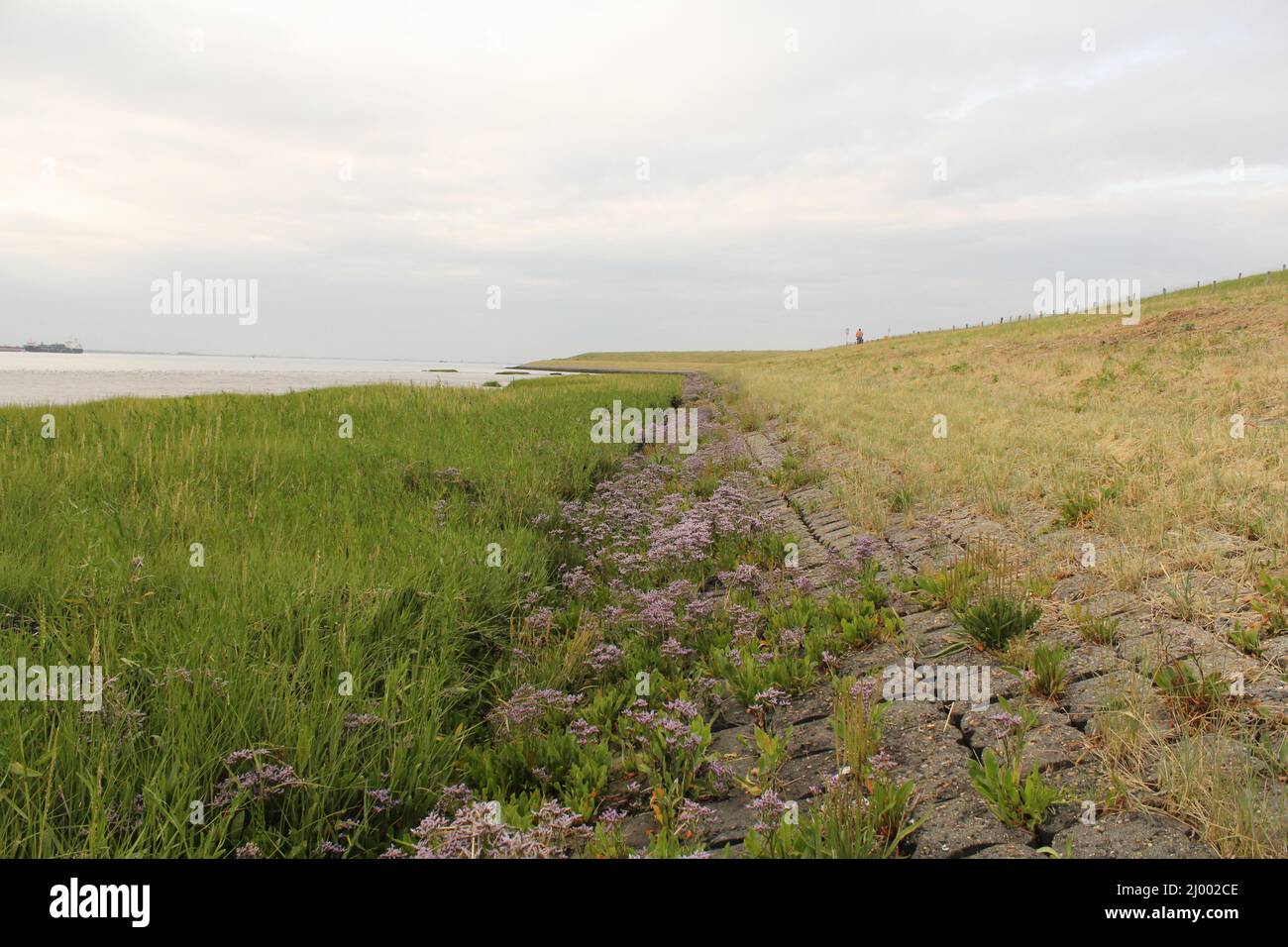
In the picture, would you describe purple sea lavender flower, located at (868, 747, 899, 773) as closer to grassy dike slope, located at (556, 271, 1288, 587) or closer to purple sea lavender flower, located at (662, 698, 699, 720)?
purple sea lavender flower, located at (662, 698, 699, 720)

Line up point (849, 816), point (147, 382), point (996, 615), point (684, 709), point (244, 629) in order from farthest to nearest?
point (147, 382), point (996, 615), point (244, 629), point (684, 709), point (849, 816)

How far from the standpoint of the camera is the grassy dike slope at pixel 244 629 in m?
2.81

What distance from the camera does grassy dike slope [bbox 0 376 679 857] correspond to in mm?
2807

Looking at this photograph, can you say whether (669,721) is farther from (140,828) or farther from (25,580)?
(25,580)

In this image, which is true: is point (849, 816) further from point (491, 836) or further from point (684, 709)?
point (491, 836)

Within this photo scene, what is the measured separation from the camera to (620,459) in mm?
12227

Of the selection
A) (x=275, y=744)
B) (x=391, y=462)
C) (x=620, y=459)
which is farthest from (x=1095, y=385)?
(x=275, y=744)

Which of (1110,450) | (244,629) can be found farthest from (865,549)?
(244,629)

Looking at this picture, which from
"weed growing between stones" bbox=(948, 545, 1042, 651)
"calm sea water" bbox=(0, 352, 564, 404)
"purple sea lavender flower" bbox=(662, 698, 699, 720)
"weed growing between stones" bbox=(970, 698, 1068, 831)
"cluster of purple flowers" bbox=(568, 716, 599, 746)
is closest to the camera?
"weed growing between stones" bbox=(970, 698, 1068, 831)

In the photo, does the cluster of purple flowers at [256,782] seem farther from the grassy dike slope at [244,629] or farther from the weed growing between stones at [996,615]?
the weed growing between stones at [996,615]

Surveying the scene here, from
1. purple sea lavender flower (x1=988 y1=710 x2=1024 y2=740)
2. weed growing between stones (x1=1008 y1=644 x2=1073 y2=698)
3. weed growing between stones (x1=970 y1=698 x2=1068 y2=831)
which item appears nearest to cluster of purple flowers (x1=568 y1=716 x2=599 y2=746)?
weed growing between stones (x1=970 y1=698 x2=1068 y2=831)

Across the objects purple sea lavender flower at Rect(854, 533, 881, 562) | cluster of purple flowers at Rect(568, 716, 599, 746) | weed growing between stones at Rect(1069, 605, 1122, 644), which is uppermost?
purple sea lavender flower at Rect(854, 533, 881, 562)

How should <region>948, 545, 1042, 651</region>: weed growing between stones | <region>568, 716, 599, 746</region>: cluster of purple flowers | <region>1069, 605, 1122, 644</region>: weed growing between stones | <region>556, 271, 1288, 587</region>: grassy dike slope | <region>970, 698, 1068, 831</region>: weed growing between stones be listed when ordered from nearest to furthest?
<region>970, 698, 1068, 831</region>: weed growing between stones, <region>568, 716, 599, 746</region>: cluster of purple flowers, <region>1069, 605, 1122, 644</region>: weed growing between stones, <region>948, 545, 1042, 651</region>: weed growing between stones, <region>556, 271, 1288, 587</region>: grassy dike slope

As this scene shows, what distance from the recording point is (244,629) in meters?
3.91
